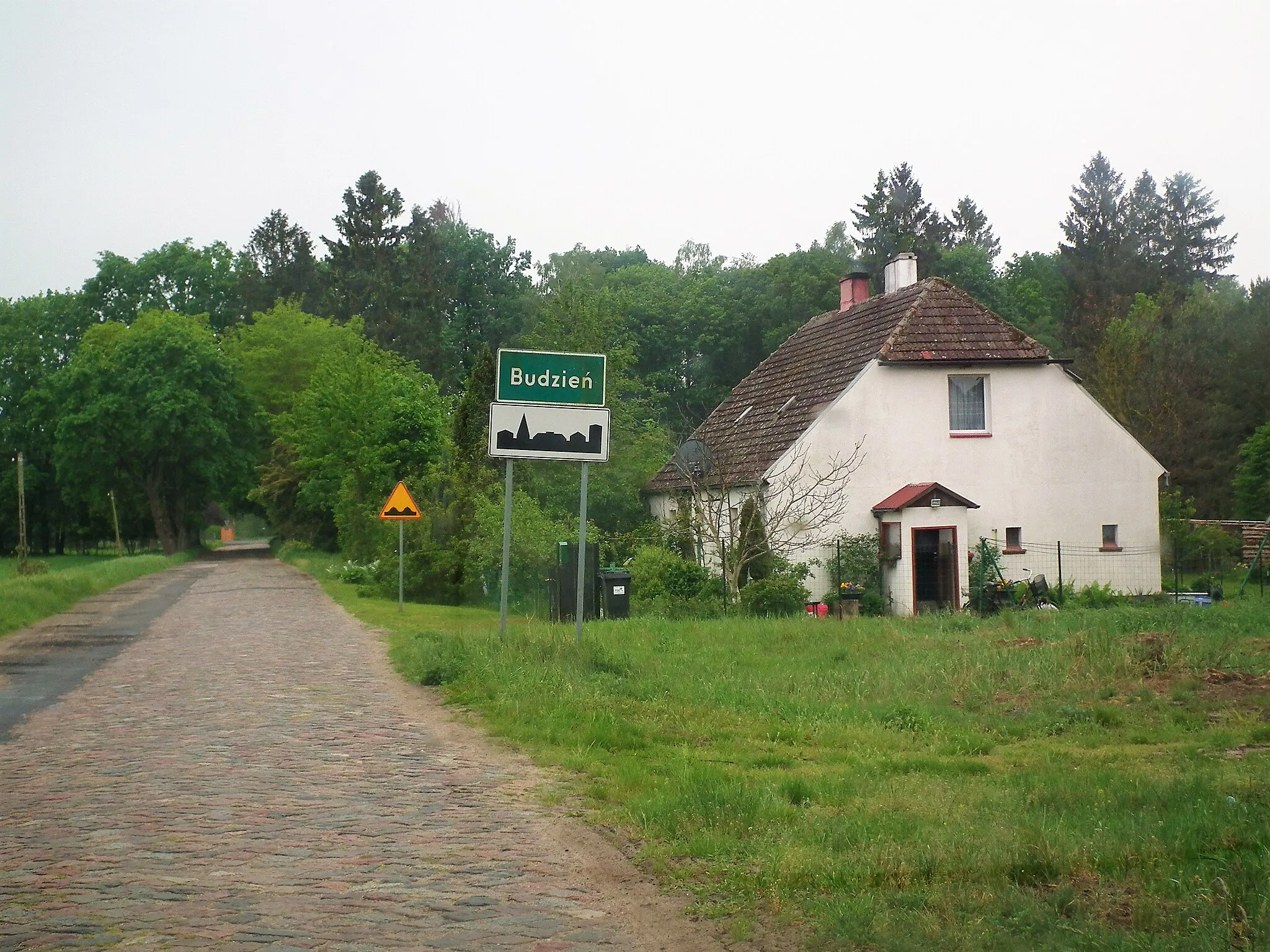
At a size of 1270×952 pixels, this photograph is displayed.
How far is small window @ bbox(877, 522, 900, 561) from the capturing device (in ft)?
101

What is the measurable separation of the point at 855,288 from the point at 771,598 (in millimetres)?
17144

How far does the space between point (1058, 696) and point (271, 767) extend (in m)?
7.72

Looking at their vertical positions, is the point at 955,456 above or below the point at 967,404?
below

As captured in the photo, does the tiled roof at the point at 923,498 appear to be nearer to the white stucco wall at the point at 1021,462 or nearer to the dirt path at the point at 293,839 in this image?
the white stucco wall at the point at 1021,462

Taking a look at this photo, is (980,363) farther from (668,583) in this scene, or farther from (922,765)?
(922,765)

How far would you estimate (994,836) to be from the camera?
679 cm

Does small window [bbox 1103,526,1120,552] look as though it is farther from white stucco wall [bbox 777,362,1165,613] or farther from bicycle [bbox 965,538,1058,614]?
bicycle [bbox 965,538,1058,614]

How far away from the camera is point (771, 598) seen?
25234mm

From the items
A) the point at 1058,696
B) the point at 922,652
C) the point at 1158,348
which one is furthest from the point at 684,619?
the point at 1158,348

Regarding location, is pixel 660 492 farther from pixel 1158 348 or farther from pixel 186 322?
pixel 186 322

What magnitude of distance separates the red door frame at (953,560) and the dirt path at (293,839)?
18449 mm

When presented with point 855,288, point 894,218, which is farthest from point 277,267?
point 855,288

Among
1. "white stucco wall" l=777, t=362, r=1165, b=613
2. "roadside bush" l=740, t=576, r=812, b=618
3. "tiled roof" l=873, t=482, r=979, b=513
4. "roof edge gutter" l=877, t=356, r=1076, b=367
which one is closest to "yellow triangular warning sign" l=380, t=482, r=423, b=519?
"roadside bush" l=740, t=576, r=812, b=618

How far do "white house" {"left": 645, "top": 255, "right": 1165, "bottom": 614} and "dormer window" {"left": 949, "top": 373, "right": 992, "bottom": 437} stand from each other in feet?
0.12
